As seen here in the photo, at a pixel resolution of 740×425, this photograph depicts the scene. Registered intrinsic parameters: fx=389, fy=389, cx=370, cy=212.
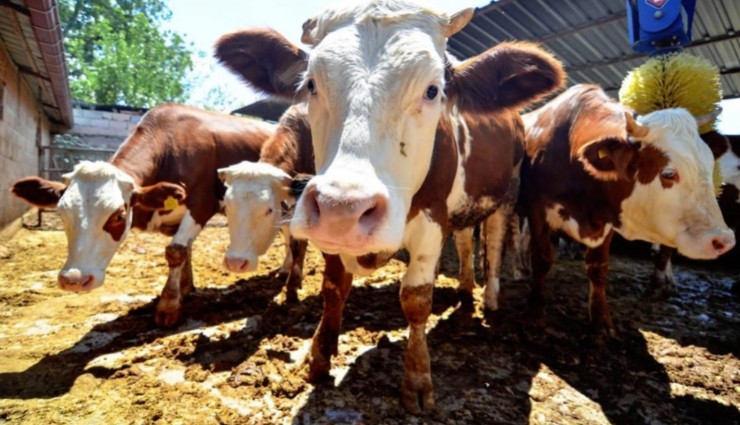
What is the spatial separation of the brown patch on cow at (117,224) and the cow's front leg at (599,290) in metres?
4.06

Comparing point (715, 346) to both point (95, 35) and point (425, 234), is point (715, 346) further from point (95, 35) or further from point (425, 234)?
point (95, 35)

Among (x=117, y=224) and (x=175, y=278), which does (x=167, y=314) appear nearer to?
(x=175, y=278)

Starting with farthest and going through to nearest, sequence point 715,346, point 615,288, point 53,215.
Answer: point 53,215, point 615,288, point 715,346

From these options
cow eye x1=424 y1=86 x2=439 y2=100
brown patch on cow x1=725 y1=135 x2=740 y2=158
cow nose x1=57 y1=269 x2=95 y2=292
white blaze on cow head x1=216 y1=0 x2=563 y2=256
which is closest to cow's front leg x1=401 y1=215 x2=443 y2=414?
white blaze on cow head x1=216 y1=0 x2=563 y2=256

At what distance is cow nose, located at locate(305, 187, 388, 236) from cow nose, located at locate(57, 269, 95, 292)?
95.8 inches

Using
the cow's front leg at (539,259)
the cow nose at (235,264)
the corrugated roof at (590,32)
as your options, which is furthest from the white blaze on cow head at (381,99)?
the corrugated roof at (590,32)

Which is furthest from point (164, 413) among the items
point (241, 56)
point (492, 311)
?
point (492, 311)

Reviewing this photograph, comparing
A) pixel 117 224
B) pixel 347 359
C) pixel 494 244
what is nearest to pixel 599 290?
pixel 494 244

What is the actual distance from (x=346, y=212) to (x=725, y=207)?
6573mm

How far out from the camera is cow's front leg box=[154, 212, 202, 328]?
3416mm

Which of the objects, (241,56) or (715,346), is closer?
(241,56)

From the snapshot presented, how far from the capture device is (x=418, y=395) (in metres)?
2.27

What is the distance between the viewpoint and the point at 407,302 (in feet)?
7.70

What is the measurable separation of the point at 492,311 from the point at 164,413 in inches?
112
